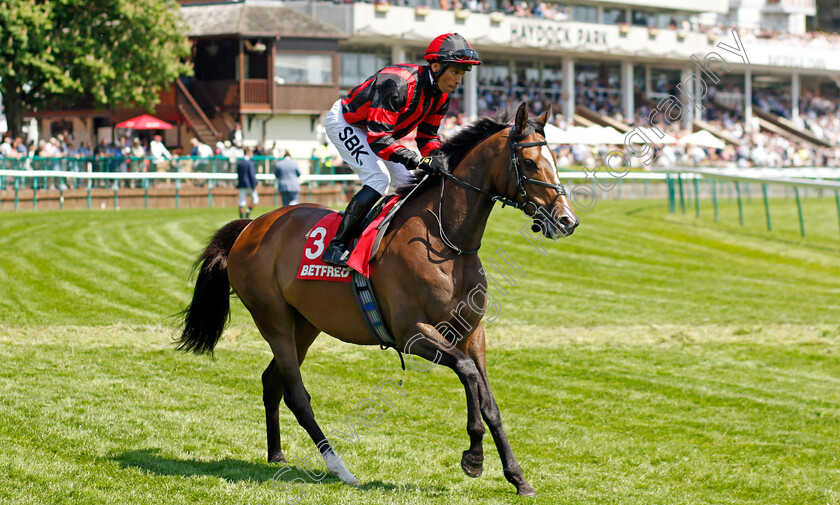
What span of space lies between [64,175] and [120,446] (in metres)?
16.5

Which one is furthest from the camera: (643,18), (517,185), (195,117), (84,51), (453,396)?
(643,18)

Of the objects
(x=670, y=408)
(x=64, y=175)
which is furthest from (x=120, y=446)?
(x=64, y=175)

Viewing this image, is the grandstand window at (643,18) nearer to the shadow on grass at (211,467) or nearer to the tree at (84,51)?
the tree at (84,51)

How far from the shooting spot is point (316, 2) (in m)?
37.4

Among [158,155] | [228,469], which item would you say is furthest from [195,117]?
[228,469]

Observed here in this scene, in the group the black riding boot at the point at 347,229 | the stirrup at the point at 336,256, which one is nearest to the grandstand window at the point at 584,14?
the black riding boot at the point at 347,229

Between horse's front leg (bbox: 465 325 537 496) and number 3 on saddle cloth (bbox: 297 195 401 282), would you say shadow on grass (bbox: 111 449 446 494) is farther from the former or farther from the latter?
number 3 on saddle cloth (bbox: 297 195 401 282)

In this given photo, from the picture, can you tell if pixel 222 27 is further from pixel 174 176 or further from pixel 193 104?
pixel 174 176

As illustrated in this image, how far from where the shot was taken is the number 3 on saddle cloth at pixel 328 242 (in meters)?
5.41

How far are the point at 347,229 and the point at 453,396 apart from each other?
8.56 ft

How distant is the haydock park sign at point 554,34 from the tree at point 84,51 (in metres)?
17.6

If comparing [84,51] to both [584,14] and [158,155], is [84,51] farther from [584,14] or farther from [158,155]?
[584,14]

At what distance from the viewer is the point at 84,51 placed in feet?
86.9

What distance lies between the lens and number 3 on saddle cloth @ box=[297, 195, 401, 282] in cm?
541
